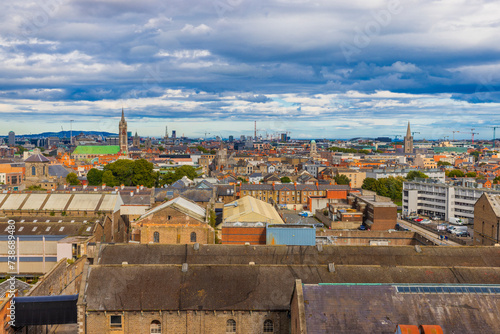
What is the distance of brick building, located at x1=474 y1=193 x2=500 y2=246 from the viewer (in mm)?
50875

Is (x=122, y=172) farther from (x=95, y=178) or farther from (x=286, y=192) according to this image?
(x=286, y=192)

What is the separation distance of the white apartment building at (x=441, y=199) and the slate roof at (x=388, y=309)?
5716 centimetres

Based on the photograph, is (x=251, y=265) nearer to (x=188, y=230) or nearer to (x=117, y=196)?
(x=188, y=230)

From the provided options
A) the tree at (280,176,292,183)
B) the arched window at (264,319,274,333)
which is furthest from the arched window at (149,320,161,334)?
the tree at (280,176,292,183)

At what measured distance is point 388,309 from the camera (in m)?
19.8

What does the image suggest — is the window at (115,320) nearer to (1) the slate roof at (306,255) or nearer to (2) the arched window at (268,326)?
(1) the slate roof at (306,255)

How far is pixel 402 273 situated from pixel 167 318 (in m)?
14.0

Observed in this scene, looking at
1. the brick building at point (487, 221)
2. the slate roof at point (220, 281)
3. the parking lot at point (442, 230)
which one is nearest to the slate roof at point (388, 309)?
the slate roof at point (220, 281)

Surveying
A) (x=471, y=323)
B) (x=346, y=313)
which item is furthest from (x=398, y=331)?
(x=471, y=323)

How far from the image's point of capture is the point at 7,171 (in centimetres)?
13200

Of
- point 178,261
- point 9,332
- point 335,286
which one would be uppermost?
point 335,286

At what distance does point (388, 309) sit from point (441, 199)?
68.7 metres

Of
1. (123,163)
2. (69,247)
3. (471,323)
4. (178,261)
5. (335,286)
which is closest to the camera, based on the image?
(471,323)

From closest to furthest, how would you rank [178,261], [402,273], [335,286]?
1. [335,286]
2. [402,273]
3. [178,261]
